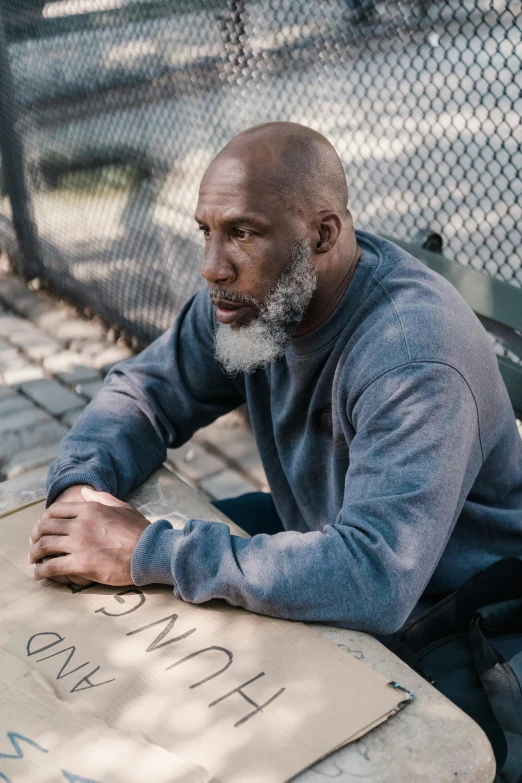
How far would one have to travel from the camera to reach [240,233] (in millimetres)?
1944

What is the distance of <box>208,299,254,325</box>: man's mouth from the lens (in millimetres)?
2027

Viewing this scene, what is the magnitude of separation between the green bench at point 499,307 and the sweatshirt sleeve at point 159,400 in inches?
33.1

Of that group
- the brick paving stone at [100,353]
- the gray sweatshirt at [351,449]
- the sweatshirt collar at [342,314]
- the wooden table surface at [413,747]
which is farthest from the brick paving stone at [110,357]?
the wooden table surface at [413,747]

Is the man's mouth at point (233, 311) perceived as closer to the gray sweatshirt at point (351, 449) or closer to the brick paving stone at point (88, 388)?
the gray sweatshirt at point (351, 449)

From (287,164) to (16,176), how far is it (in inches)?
137

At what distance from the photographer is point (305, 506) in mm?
2229

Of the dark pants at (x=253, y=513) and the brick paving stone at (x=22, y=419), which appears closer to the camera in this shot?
the dark pants at (x=253, y=513)

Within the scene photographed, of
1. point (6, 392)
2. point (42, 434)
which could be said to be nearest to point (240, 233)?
point (42, 434)

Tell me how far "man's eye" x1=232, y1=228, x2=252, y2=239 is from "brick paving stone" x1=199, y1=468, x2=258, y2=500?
1716mm

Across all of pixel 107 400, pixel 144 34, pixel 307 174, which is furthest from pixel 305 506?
pixel 144 34

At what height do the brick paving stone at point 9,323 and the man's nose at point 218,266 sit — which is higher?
the man's nose at point 218,266

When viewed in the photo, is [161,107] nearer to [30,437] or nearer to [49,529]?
[30,437]

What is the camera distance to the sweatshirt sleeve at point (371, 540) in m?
1.59

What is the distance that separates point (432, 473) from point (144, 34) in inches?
111
